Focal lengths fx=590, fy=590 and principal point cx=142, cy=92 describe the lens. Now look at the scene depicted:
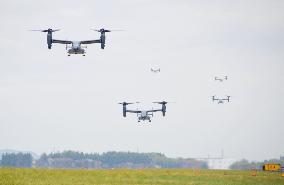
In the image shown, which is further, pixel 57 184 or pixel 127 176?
pixel 127 176

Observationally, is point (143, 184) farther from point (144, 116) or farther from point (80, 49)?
point (144, 116)

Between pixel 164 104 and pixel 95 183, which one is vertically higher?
pixel 164 104

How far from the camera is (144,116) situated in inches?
5054

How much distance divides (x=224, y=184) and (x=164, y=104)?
167ft

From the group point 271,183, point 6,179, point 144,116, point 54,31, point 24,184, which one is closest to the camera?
point 24,184

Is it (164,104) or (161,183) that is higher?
(164,104)

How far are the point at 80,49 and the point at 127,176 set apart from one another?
2479cm

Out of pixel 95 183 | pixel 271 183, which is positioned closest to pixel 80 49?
pixel 95 183

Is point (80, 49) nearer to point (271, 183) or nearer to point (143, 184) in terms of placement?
point (143, 184)

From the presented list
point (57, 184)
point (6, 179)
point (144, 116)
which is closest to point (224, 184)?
point (57, 184)

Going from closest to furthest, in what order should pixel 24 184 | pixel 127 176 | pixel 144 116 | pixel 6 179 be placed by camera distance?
pixel 24 184 < pixel 6 179 < pixel 127 176 < pixel 144 116

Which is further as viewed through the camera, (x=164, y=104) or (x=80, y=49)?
(x=164, y=104)

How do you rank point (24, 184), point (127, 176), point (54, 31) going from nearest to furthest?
point (24, 184) < point (54, 31) < point (127, 176)

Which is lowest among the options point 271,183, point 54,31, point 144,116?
point 271,183
